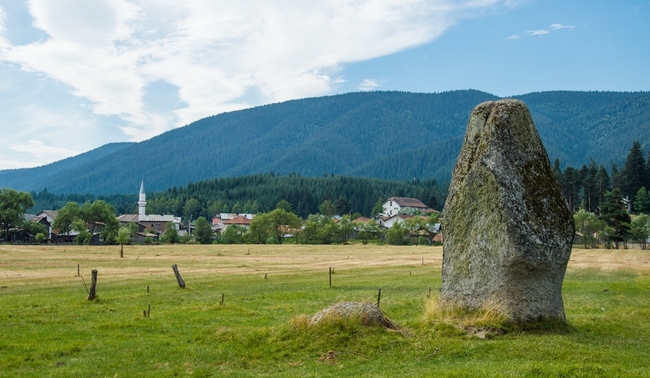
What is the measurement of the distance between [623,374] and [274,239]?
13892 cm

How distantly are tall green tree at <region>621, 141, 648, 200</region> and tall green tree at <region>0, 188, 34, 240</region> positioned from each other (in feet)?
491

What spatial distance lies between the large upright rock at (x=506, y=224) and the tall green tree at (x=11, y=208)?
451ft

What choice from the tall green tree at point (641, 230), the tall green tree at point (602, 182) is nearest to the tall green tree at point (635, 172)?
the tall green tree at point (602, 182)

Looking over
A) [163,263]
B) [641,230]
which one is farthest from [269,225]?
[641,230]

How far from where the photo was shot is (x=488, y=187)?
17766 mm

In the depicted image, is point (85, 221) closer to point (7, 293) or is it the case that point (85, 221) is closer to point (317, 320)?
point (7, 293)

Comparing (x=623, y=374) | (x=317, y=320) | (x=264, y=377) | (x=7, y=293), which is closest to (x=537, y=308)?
(x=623, y=374)

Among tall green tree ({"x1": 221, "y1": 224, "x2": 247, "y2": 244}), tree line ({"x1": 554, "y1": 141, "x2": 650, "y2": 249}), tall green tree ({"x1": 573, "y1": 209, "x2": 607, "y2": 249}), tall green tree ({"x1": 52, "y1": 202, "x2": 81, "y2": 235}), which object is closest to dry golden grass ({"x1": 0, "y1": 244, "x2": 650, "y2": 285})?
tree line ({"x1": 554, "y1": 141, "x2": 650, "y2": 249})

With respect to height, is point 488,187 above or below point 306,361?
above

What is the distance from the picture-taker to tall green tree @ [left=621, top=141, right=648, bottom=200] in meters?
142

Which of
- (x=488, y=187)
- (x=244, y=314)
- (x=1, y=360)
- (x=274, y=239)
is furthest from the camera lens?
(x=274, y=239)

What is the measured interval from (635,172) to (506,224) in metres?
145

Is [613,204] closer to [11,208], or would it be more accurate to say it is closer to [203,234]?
[203,234]

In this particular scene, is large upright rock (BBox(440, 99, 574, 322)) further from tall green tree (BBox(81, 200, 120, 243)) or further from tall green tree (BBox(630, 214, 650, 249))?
tall green tree (BBox(81, 200, 120, 243))
